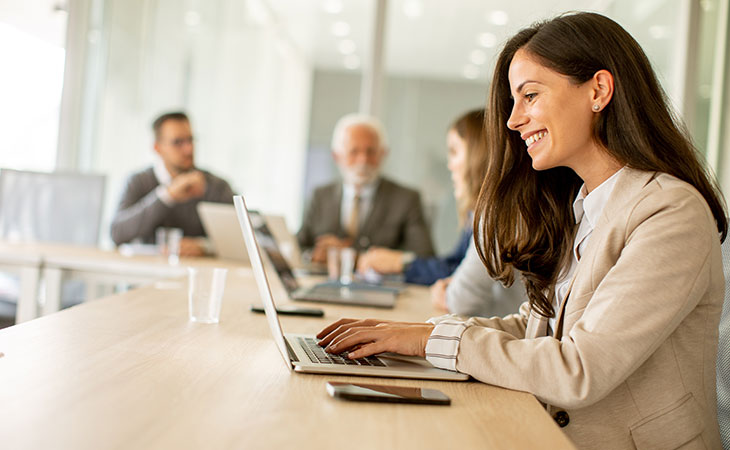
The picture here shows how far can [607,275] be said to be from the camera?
107cm

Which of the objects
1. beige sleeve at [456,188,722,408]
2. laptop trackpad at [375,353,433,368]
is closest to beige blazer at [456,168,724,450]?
beige sleeve at [456,188,722,408]

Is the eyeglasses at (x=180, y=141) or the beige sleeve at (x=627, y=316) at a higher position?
the eyeglasses at (x=180, y=141)

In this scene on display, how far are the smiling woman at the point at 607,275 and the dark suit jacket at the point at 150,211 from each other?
2.58m

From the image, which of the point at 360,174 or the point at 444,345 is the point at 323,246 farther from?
the point at 444,345

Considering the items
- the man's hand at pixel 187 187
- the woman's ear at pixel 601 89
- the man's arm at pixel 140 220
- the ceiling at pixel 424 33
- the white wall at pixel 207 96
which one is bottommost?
the man's arm at pixel 140 220

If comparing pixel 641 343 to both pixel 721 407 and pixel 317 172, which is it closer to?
pixel 721 407

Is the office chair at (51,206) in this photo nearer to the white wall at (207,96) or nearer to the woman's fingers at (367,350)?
the white wall at (207,96)

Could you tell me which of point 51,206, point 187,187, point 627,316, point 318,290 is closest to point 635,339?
point 627,316

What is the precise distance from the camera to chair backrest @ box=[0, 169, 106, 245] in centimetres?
A: 368

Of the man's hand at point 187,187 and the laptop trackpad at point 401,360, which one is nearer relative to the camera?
the laptop trackpad at point 401,360

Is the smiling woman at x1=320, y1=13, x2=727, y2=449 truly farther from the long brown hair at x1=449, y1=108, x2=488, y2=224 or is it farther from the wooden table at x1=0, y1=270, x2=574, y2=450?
the long brown hair at x1=449, y1=108, x2=488, y2=224

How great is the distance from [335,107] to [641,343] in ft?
13.7

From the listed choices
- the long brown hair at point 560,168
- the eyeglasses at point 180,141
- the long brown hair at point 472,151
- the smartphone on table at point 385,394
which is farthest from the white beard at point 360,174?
the smartphone on table at point 385,394

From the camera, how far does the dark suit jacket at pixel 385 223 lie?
392cm
